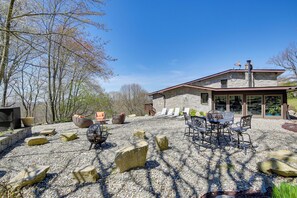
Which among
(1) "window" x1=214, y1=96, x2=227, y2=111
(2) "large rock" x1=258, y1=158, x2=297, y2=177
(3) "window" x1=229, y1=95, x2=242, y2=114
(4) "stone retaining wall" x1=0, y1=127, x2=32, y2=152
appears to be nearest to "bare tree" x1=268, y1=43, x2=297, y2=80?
(3) "window" x1=229, y1=95, x2=242, y2=114

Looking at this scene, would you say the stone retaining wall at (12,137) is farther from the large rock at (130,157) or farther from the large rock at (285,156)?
the large rock at (285,156)

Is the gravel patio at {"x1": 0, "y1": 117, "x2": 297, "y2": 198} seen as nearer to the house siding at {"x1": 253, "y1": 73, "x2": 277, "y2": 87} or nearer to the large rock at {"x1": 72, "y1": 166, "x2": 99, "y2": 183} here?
Result: the large rock at {"x1": 72, "y1": 166, "x2": 99, "y2": 183}

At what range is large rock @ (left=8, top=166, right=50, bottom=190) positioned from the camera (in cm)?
249

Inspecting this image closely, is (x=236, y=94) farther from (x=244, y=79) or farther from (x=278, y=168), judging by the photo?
(x=278, y=168)

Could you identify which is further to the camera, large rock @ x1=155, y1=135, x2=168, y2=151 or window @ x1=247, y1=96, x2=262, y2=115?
window @ x1=247, y1=96, x2=262, y2=115

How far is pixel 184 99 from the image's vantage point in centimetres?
1262

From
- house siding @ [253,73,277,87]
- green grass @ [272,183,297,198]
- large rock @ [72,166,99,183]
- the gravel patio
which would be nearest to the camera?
green grass @ [272,183,297,198]

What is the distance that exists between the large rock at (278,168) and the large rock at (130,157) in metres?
2.29

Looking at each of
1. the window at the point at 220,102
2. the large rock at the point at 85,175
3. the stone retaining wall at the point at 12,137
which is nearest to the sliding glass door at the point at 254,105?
the window at the point at 220,102

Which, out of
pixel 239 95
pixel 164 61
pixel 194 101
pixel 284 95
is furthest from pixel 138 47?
pixel 284 95

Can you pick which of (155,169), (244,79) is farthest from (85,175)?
(244,79)

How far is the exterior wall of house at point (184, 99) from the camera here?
38.8 ft

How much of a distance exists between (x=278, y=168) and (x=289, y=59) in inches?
1120

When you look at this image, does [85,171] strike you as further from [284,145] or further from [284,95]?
[284,95]
